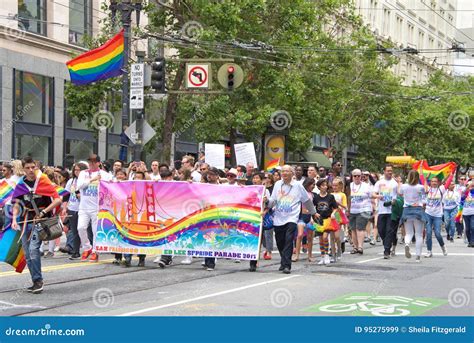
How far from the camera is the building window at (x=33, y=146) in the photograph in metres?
31.3

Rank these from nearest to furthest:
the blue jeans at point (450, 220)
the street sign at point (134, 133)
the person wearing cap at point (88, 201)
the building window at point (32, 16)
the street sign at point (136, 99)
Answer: the person wearing cap at point (88, 201) → the street sign at point (134, 133) → the street sign at point (136, 99) → the blue jeans at point (450, 220) → the building window at point (32, 16)

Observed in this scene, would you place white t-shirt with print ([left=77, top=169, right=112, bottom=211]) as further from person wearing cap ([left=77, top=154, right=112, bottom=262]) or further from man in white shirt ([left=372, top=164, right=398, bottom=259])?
man in white shirt ([left=372, top=164, right=398, bottom=259])

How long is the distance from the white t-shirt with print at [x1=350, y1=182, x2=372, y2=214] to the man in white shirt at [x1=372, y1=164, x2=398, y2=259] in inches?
13.4

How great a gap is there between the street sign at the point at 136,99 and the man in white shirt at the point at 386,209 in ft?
Result: 21.2

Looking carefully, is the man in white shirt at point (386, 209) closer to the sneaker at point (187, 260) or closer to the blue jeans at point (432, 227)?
the blue jeans at point (432, 227)

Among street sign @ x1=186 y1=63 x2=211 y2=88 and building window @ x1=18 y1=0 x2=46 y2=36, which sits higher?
building window @ x1=18 y1=0 x2=46 y2=36

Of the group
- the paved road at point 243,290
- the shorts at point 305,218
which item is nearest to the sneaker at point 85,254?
the paved road at point 243,290

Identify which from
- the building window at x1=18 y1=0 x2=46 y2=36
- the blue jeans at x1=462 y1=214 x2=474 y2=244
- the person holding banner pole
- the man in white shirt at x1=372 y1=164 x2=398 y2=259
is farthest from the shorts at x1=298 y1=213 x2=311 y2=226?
the building window at x1=18 y1=0 x2=46 y2=36

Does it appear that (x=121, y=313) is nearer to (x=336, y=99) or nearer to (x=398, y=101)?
(x=336, y=99)

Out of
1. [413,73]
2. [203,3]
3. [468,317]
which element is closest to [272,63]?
[203,3]

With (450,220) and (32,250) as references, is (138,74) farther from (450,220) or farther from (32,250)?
(32,250)

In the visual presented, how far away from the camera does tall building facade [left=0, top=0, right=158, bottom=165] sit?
30484mm

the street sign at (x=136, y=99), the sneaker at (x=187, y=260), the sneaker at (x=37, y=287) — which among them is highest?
the street sign at (x=136, y=99)

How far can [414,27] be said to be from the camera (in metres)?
70.4
